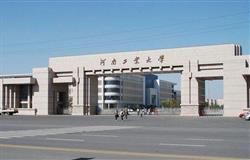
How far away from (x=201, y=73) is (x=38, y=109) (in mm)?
31178

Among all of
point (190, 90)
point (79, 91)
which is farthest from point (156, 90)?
point (190, 90)

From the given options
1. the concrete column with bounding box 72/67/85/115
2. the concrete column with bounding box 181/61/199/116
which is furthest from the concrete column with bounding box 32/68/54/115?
the concrete column with bounding box 181/61/199/116

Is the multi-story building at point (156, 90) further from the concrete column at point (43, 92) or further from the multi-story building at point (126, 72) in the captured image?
the concrete column at point (43, 92)

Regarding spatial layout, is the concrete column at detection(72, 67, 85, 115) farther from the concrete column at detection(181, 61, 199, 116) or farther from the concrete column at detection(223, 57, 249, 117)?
the concrete column at detection(223, 57, 249, 117)

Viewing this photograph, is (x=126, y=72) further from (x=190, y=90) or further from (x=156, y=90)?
(x=156, y=90)

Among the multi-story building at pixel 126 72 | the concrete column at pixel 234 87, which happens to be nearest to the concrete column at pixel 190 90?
the multi-story building at pixel 126 72

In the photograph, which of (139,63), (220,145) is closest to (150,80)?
(139,63)

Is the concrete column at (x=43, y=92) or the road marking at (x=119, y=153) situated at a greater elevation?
the concrete column at (x=43, y=92)

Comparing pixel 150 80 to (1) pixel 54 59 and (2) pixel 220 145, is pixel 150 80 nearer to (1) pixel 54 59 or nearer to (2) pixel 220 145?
(1) pixel 54 59

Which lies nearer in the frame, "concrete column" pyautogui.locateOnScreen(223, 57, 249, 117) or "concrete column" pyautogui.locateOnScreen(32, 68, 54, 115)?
"concrete column" pyautogui.locateOnScreen(223, 57, 249, 117)

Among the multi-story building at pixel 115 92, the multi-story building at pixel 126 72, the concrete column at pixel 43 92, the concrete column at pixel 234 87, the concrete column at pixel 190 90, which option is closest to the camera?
the concrete column at pixel 234 87

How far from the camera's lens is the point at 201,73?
64.9m

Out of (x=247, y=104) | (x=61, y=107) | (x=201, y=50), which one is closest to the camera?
(x=247, y=104)

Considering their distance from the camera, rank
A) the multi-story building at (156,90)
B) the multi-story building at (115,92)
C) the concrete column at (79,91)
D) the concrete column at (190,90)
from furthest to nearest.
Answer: the multi-story building at (156,90), the multi-story building at (115,92), the concrete column at (79,91), the concrete column at (190,90)
